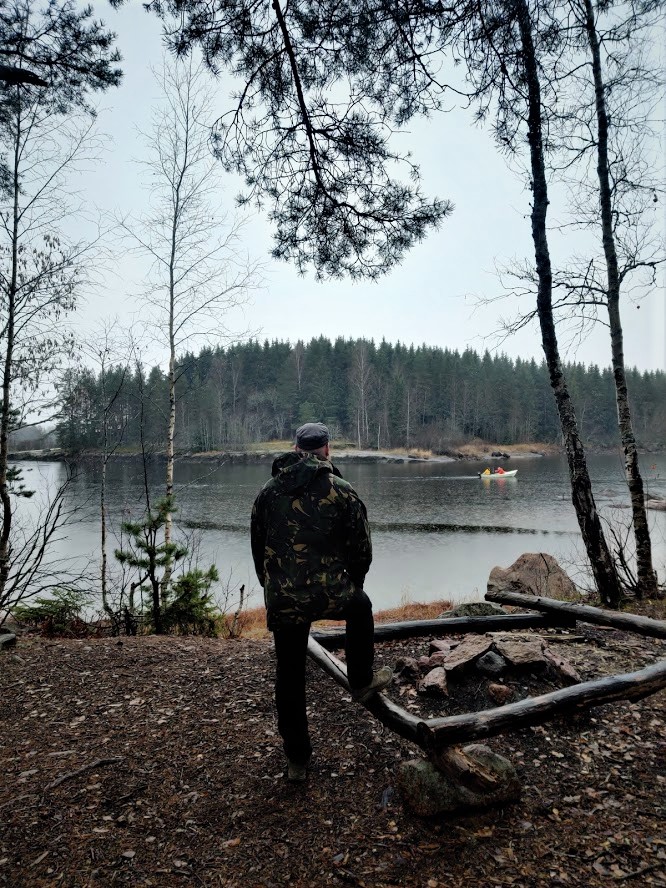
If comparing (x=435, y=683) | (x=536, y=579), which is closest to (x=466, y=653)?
(x=435, y=683)

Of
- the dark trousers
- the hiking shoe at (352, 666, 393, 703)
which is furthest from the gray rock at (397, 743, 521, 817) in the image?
the dark trousers

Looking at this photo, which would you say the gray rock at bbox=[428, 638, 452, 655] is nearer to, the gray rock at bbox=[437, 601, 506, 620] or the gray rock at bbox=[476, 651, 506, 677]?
the gray rock at bbox=[476, 651, 506, 677]

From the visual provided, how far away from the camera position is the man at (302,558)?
8.23ft

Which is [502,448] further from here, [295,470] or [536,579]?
[295,470]

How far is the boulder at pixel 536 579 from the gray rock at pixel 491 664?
589 cm

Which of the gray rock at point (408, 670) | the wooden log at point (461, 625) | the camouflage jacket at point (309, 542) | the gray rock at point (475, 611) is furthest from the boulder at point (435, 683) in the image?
the gray rock at point (475, 611)

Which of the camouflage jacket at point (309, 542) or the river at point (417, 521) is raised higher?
the camouflage jacket at point (309, 542)

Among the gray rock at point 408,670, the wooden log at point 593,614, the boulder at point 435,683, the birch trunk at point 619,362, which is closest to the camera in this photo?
the boulder at point 435,683

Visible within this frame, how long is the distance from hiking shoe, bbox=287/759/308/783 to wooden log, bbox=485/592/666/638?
3.33 meters

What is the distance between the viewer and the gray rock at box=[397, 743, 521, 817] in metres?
2.37

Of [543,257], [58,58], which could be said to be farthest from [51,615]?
[543,257]

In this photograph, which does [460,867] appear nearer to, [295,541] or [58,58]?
[295,541]

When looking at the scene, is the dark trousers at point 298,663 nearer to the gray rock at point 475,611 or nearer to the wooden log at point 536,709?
the wooden log at point 536,709

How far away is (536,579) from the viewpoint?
9.66 meters
